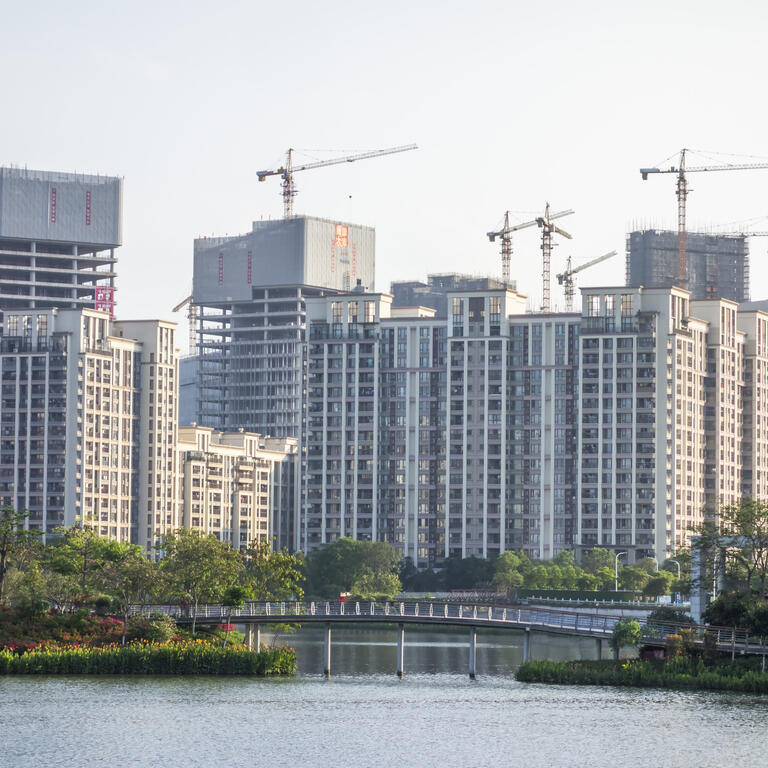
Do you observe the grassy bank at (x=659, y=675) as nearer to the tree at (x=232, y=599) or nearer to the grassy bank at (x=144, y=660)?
the grassy bank at (x=144, y=660)

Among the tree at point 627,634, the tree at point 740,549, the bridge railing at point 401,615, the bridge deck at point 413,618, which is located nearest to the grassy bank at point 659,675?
the tree at point 627,634

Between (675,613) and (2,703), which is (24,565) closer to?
(2,703)

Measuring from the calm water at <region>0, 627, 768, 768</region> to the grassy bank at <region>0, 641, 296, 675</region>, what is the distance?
2848 millimetres

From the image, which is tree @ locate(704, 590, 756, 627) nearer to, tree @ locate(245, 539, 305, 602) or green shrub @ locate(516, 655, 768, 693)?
green shrub @ locate(516, 655, 768, 693)

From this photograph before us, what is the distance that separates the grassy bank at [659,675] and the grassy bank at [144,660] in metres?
19.8

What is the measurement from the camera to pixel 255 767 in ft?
258

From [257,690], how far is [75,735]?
2259 centimetres

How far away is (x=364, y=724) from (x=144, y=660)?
1023 inches

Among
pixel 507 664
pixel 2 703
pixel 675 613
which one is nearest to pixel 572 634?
pixel 675 613

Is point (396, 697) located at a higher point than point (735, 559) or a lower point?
lower

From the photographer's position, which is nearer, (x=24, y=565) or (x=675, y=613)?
(x=675, y=613)

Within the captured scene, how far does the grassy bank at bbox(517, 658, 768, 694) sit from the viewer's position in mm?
106438

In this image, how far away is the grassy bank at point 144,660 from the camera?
114 metres

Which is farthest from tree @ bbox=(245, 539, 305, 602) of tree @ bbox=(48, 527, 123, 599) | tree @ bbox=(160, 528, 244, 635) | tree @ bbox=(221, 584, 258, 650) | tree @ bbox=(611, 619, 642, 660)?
tree @ bbox=(611, 619, 642, 660)
